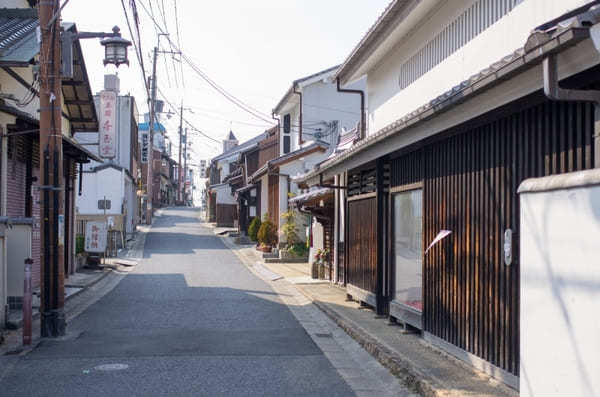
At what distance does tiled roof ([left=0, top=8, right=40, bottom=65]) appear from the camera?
11.6 metres

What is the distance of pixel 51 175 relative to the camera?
11367mm

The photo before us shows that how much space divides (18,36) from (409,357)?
9.85 metres

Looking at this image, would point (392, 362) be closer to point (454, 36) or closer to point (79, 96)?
point (454, 36)

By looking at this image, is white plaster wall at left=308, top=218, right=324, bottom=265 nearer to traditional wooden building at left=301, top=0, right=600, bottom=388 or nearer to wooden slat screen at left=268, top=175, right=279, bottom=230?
Answer: traditional wooden building at left=301, top=0, right=600, bottom=388

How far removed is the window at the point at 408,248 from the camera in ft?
34.8

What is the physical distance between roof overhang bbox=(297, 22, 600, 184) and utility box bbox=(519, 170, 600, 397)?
3.46 feet

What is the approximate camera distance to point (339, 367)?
9.08 metres

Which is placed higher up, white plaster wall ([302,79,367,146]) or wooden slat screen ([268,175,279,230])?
white plaster wall ([302,79,367,146])

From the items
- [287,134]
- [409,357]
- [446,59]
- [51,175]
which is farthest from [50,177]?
[287,134]

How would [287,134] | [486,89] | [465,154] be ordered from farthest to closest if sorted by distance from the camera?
1. [287,134]
2. [465,154]
3. [486,89]

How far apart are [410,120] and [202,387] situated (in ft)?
14.3

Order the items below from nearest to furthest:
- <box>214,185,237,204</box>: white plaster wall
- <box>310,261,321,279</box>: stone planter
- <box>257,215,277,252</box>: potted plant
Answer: <box>310,261,321,279</box>: stone planter → <box>257,215,277,252</box>: potted plant → <box>214,185,237,204</box>: white plaster wall

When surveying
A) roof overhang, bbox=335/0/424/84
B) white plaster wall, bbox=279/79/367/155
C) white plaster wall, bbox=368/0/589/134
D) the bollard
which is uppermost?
white plaster wall, bbox=279/79/367/155

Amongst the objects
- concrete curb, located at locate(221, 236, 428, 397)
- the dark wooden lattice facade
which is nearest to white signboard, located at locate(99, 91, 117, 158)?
concrete curb, located at locate(221, 236, 428, 397)
